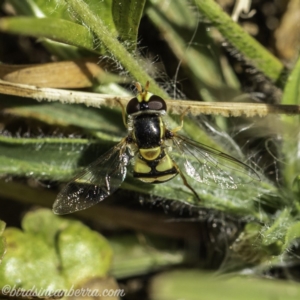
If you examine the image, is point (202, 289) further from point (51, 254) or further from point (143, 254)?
point (143, 254)

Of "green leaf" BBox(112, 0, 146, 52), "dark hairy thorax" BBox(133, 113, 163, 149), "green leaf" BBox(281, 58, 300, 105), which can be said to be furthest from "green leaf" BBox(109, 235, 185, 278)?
"green leaf" BBox(112, 0, 146, 52)

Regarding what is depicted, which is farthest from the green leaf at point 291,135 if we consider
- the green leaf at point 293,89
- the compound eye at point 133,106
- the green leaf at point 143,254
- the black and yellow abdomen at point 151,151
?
the green leaf at point 143,254

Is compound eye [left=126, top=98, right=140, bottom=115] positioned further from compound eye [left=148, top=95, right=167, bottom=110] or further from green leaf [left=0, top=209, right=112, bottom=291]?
green leaf [left=0, top=209, right=112, bottom=291]

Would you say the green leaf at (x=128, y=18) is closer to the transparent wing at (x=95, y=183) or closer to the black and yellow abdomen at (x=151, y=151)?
the black and yellow abdomen at (x=151, y=151)

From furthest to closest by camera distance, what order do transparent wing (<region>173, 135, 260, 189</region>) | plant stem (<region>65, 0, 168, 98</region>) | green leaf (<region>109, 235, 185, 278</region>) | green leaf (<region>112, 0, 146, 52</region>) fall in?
green leaf (<region>109, 235, 185, 278</region>) → transparent wing (<region>173, 135, 260, 189</region>) → green leaf (<region>112, 0, 146, 52</region>) → plant stem (<region>65, 0, 168, 98</region>)

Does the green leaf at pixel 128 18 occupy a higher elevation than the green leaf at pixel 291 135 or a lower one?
higher

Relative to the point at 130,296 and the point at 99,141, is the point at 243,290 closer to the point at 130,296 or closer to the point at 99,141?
the point at 99,141
